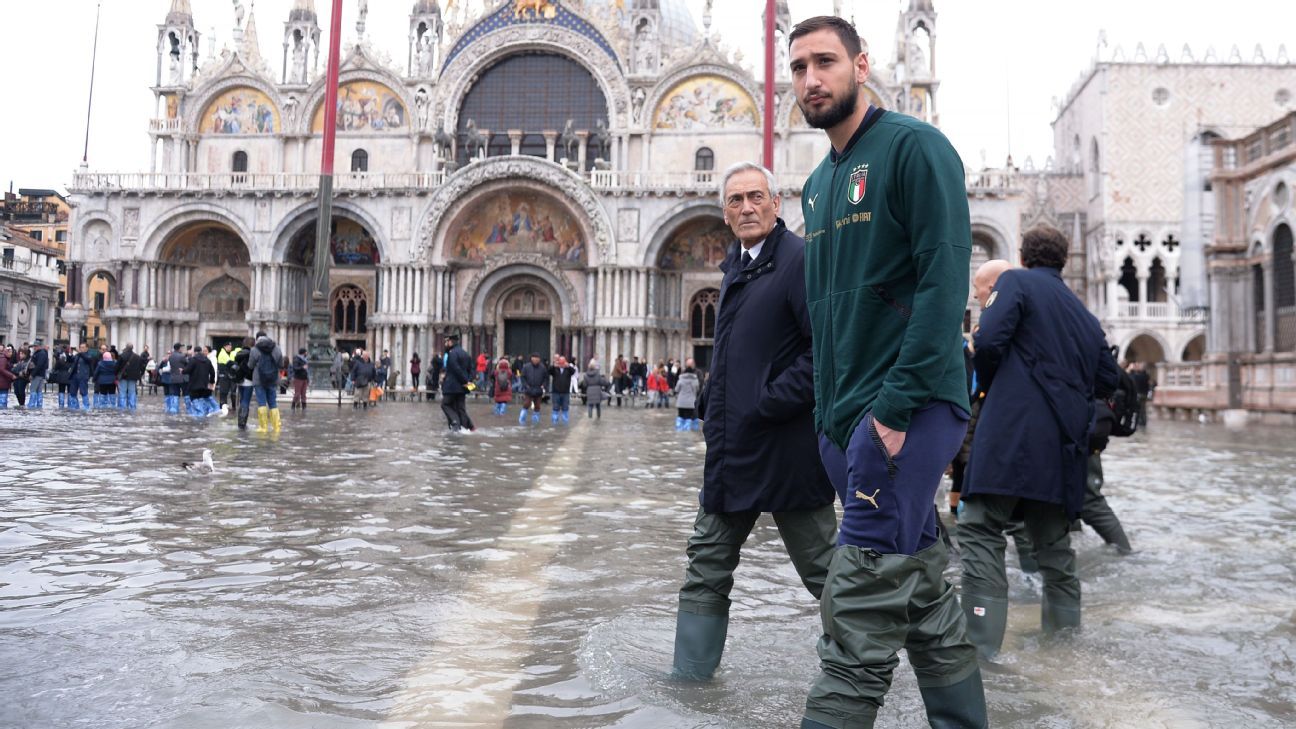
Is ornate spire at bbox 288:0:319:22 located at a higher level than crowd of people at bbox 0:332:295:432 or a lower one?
higher

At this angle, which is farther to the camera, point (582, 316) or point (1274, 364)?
point (582, 316)

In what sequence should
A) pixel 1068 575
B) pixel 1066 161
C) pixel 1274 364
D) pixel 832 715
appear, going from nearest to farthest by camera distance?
pixel 832 715
pixel 1068 575
pixel 1274 364
pixel 1066 161

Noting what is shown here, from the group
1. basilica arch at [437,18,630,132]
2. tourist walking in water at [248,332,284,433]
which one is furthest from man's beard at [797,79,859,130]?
basilica arch at [437,18,630,132]

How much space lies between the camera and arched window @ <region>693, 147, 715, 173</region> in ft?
115

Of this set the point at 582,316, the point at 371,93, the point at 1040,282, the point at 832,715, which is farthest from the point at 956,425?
the point at 371,93

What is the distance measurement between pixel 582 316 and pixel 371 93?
11.8 m

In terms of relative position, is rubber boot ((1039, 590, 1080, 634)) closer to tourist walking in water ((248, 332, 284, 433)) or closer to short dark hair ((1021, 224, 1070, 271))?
short dark hair ((1021, 224, 1070, 271))

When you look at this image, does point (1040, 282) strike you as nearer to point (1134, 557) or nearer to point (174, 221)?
point (1134, 557)

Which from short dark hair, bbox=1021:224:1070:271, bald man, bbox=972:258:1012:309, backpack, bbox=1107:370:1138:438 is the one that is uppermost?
short dark hair, bbox=1021:224:1070:271

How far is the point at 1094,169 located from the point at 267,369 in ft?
133

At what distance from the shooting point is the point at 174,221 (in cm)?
3472

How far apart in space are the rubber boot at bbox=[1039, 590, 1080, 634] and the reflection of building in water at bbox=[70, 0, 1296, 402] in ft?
93.4

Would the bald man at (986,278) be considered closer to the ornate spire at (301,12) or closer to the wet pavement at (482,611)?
the wet pavement at (482,611)

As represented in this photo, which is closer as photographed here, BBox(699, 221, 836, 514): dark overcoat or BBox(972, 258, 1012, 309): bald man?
BBox(699, 221, 836, 514): dark overcoat
